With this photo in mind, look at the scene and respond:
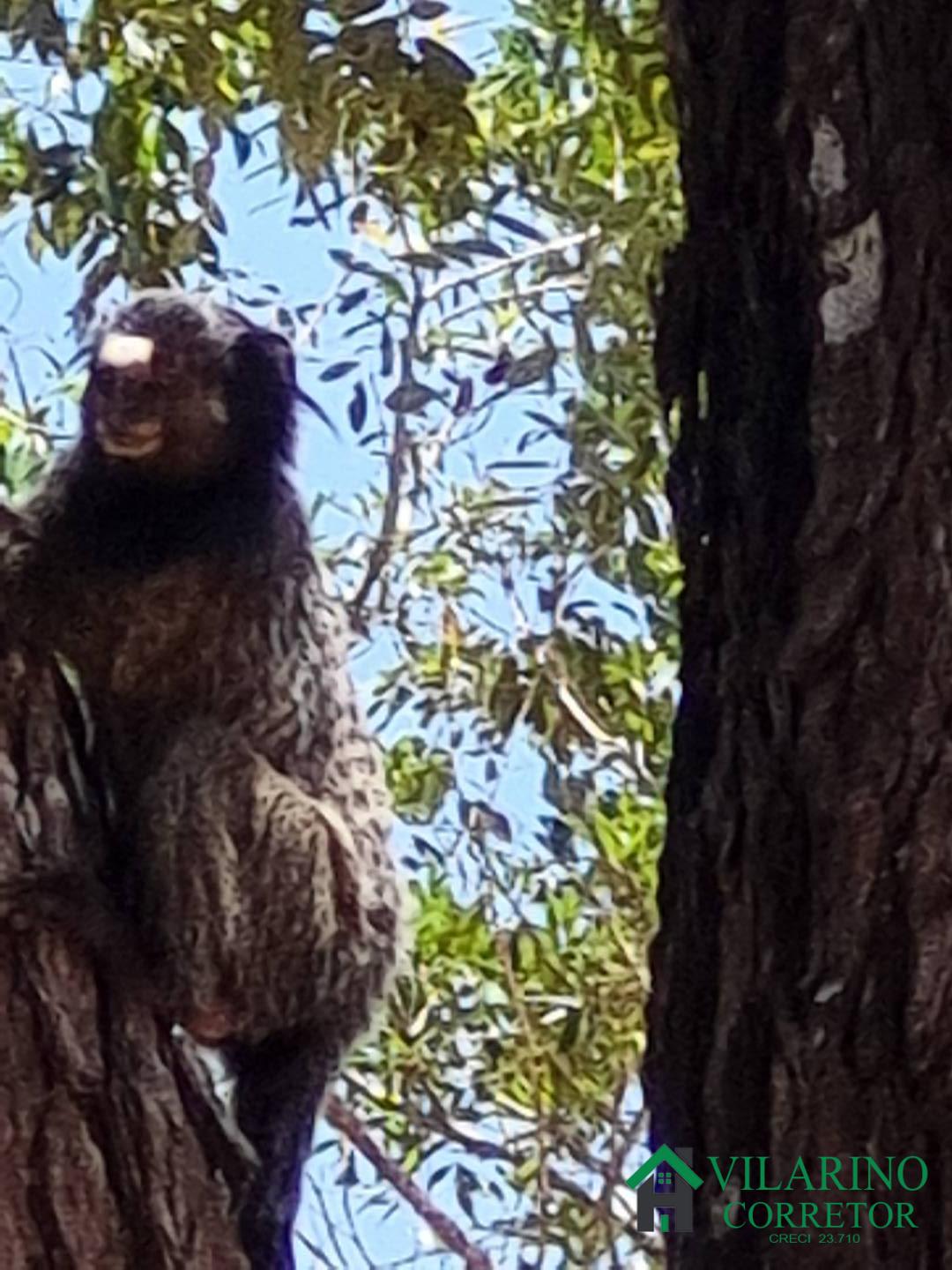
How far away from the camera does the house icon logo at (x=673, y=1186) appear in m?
1.79

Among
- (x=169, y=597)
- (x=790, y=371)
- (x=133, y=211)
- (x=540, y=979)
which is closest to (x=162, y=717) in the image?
(x=169, y=597)

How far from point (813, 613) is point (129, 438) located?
4.46 feet

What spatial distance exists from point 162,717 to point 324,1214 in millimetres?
1291

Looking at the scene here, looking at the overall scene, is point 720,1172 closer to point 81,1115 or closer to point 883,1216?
point 883,1216

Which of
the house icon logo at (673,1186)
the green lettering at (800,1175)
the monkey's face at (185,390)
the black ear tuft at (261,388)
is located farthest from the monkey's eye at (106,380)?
the green lettering at (800,1175)

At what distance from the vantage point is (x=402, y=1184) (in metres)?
3.65

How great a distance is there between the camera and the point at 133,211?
3172mm

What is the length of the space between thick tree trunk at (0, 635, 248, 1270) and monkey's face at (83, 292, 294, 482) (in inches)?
29.4

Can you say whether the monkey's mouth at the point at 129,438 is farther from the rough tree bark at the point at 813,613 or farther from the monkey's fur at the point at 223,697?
the rough tree bark at the point at 813,613

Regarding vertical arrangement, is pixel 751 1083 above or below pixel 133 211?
below

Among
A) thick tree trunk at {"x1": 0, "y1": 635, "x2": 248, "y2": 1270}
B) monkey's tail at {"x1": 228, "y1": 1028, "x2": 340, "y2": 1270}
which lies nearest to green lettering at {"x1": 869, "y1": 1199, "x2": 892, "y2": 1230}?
thick tree trunk at {"x1": 0, "y1": 635, "x2": 248, "y2": 1270}

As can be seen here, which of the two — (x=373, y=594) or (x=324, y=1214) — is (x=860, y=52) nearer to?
(x=373, y=594)

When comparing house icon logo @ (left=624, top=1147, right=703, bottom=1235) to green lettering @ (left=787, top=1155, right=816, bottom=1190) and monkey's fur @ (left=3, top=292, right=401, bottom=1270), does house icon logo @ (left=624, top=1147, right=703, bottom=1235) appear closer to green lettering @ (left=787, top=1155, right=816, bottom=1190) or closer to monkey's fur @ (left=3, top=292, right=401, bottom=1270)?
green lettering @ (left=787, top=1155, right=816, bottom=1190)

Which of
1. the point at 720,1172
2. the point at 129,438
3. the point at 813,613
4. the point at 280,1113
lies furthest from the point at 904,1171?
the point at 129,438
